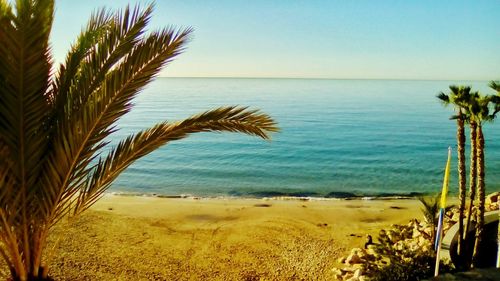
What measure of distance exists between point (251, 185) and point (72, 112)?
62.1 ft

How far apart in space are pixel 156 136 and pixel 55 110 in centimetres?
140

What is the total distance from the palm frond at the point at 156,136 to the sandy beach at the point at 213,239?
70.7 inches

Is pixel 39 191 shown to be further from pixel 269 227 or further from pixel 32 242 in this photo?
pixel 269 227

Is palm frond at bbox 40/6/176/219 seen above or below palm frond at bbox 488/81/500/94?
below

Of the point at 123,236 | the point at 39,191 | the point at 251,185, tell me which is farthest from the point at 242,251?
the point at 251,185

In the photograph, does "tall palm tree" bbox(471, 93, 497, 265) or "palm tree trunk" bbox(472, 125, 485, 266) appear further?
"palm tree trunk" bbox(472, 125, 485, 266)

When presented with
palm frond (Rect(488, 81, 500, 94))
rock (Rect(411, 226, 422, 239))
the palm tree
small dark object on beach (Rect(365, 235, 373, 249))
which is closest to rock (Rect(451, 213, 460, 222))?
rock (Rect(411, 226, 422, 239))

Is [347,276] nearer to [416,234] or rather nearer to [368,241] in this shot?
[368,241]

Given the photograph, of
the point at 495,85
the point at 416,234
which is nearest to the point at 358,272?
the point at 416,234

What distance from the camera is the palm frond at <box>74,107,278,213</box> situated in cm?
584

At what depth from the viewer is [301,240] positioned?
486 inches

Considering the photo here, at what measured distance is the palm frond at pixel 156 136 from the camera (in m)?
5.84

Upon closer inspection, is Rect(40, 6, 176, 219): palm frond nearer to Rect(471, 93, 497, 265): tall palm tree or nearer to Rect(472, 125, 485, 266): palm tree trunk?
Rect(471, 93, 497, 265): tall palm tree

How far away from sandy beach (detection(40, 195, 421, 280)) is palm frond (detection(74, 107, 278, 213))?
1796 millimetres
